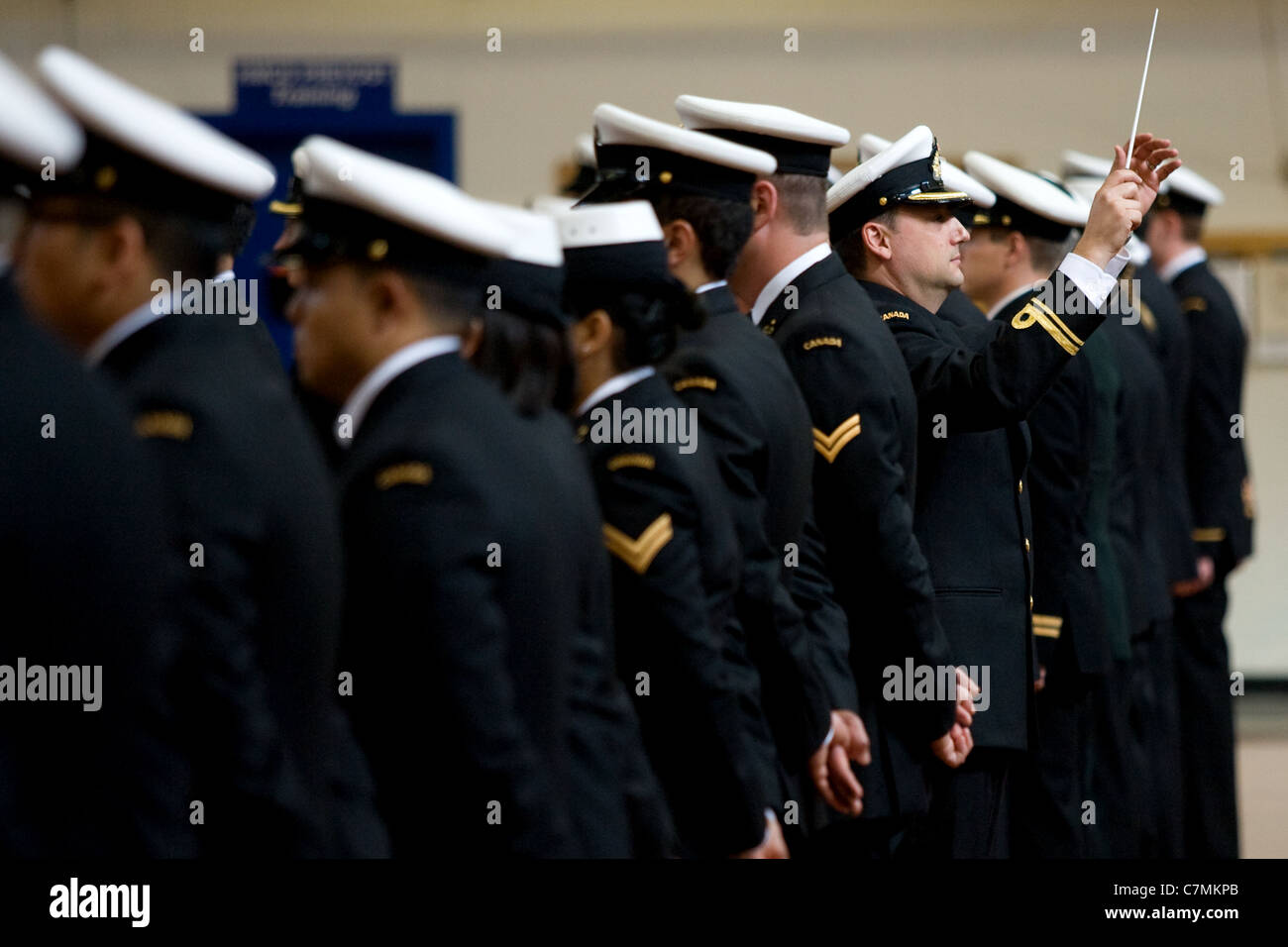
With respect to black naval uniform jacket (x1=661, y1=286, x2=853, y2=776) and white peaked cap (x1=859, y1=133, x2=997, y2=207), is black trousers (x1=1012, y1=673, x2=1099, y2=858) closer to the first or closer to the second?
white peaked cap (x1=859, y1=133, x2=997, y2=207)

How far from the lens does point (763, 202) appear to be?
312 cm

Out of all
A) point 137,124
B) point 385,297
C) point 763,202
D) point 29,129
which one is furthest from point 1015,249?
point 29,129

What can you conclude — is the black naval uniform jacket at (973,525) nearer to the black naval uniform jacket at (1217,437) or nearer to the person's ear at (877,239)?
the person's ear at (877,239)

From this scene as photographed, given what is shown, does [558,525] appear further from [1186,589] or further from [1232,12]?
[1232,12]

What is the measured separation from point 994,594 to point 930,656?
14.5 inches

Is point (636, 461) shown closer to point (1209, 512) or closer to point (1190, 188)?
point (1209, 512)

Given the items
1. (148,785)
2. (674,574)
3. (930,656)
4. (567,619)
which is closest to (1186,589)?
(930,656)

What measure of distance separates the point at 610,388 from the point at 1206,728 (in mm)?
3719

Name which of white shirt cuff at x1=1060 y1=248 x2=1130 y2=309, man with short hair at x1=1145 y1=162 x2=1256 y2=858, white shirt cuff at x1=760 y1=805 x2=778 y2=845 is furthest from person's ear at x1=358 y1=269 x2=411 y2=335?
man with short hair at x1=1145 y1=162 x2=1256 y2=858

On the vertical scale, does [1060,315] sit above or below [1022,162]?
below

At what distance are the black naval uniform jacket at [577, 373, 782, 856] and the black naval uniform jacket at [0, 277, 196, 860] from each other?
81 cm

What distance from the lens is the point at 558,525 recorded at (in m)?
1.87

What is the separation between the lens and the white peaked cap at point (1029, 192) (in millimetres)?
4137

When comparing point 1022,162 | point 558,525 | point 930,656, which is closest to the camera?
point 558,525
